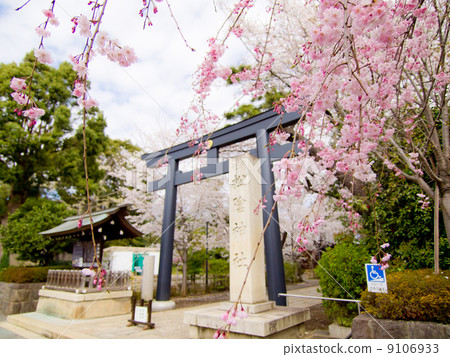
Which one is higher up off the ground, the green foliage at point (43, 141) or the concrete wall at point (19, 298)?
the green foliage at point (43, 141)

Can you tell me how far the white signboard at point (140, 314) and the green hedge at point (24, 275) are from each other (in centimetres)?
544

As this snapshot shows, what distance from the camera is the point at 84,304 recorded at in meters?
6.64

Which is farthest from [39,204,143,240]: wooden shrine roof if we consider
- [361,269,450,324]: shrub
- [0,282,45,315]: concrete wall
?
[361,269,450,324]: shrub

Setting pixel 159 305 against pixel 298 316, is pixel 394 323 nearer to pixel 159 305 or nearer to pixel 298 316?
pixel 298 316

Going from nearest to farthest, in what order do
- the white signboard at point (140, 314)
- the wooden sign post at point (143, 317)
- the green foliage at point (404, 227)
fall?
1. the green foliage at point (404, 227)
2. the wooden sign post at point (143, 317)
3. the white signboard at point (140, 314)

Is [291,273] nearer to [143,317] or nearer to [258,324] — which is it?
[143,317]

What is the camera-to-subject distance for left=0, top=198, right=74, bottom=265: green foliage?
9375 millimetres

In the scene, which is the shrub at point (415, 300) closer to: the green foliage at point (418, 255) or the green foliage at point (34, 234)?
the green foliage at point (418, 255)

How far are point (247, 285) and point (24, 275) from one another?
27.2 feet

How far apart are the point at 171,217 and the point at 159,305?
2416 mm

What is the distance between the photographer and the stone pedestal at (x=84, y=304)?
6537 mm

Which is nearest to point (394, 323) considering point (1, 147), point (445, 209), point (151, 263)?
point (445, 209)

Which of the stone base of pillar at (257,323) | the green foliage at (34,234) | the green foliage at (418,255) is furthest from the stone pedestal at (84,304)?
the green foliage at (418,255)

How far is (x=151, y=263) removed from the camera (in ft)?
21.7
